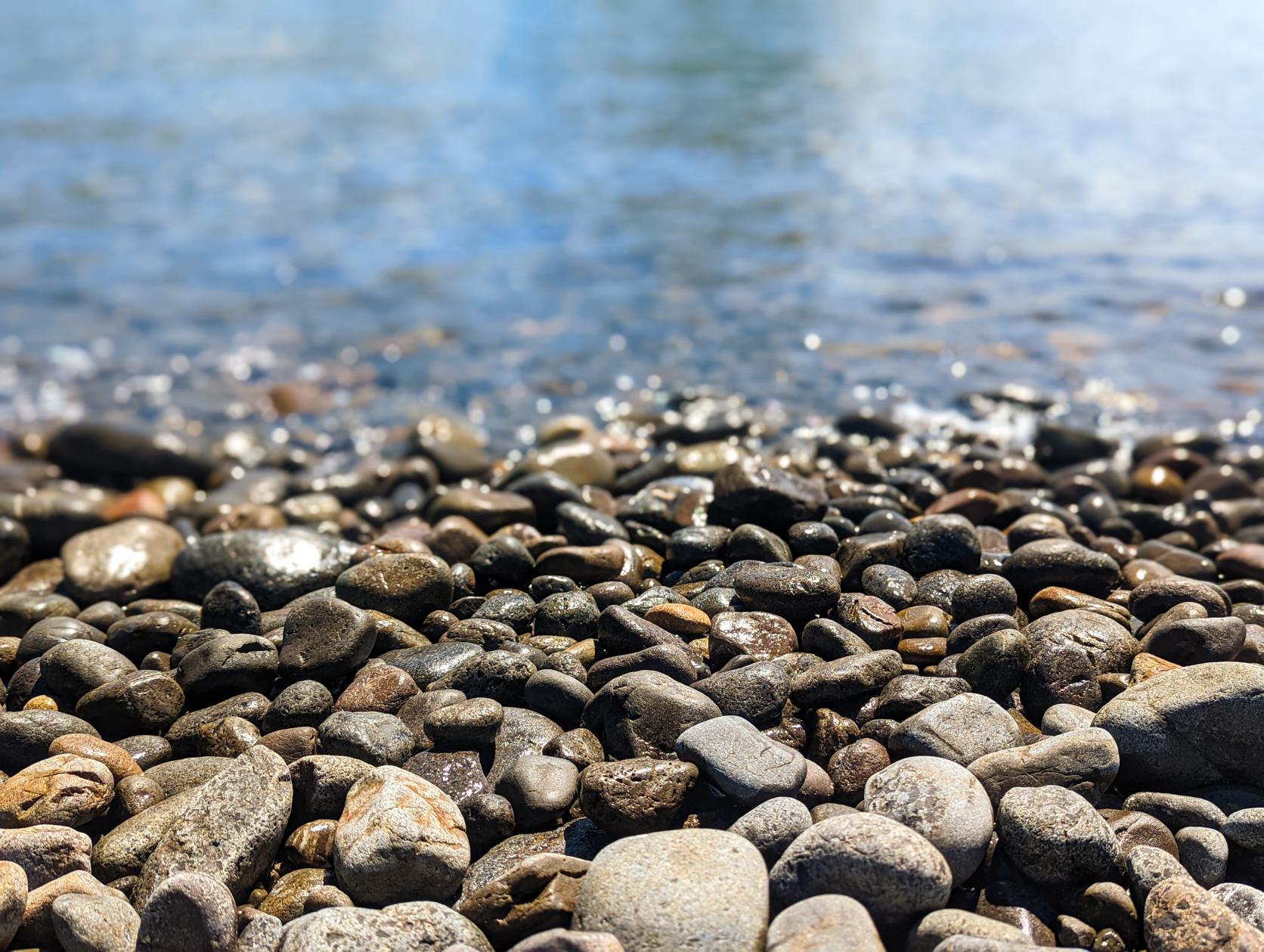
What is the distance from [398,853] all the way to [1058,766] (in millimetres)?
1890

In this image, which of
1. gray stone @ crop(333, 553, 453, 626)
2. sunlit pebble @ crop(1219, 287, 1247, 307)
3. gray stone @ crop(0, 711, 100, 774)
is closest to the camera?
gray stone @ crop(0, 711, 100, 774)

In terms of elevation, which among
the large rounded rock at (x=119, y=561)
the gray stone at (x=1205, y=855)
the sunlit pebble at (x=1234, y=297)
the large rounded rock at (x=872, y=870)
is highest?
the sunlit pebble at (x=1234, y=297)

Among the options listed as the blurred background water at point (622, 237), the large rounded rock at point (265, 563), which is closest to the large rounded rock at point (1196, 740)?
the large rounded rock at point (265, 563)

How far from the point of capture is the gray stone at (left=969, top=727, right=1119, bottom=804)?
3.05 m

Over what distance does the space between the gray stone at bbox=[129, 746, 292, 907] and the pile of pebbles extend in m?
0.01

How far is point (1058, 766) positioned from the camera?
3062 mm

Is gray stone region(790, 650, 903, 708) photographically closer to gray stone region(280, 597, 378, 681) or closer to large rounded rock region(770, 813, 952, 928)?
large rounded rock region(770, 813, 952, 928)

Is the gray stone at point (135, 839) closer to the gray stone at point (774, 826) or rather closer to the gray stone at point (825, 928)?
the gray stone at point (774, 826)

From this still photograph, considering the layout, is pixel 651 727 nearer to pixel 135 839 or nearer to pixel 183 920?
pixel 183 920

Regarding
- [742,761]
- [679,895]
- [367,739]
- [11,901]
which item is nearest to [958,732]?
[742,761]

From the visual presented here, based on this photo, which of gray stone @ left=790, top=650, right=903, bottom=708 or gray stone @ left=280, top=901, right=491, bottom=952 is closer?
gray stone @ left=280, top=901, right=491, bottom=952

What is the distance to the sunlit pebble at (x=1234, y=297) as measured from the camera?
9719 mm

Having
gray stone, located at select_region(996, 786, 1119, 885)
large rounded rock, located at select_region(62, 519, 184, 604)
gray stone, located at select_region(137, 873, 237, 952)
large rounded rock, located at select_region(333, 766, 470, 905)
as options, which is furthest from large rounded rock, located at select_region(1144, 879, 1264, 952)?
large rounded rock, located at select_region(62, 519, 184, 604)

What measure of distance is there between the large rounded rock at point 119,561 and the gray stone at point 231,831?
2.22m
